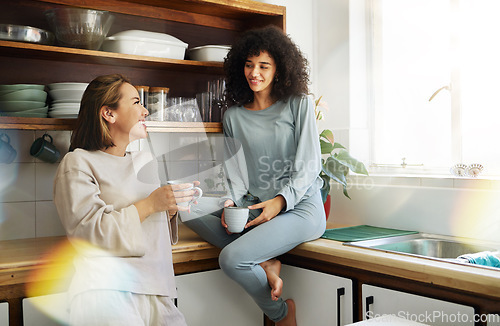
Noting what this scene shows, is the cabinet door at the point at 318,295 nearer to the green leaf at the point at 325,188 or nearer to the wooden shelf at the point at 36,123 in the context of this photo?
the green leaf at the point at 325,188

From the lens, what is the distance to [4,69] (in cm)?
201

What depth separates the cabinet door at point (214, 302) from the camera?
1.90 meters

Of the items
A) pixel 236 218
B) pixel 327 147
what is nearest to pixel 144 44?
pixel 236 218

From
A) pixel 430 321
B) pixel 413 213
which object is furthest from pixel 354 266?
pixel 413 213

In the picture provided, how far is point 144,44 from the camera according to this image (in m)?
2.09

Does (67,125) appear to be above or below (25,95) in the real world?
below

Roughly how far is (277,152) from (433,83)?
0.86 meters

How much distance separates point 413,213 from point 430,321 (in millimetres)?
772

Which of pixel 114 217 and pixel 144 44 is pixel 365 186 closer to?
pixel 144 44

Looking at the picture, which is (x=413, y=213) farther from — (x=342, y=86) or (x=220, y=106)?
(x=220, y=106)

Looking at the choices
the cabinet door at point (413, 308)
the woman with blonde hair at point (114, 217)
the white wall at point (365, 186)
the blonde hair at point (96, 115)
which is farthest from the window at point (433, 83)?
the blonde hair at point (96, 115)

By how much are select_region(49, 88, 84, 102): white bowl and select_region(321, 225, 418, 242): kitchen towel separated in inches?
43.5

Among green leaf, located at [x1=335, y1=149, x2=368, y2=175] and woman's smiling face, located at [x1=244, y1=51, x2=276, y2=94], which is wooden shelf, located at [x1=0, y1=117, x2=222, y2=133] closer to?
woman's smiling face, located at [x1=244, y1=51, x2=276, y2=94]

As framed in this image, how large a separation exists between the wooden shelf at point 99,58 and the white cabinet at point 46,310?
89cm
